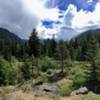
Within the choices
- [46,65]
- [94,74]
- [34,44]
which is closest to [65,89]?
[94,74]

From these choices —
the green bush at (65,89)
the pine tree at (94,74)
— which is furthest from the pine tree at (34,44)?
the green bush at (65,89)

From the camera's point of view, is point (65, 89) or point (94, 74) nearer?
point (65, 89)

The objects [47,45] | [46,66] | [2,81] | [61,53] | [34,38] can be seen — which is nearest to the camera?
[2,81]

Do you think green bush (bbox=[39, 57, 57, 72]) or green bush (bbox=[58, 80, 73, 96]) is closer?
green bush (bbox=[58, 80, 73, 96])

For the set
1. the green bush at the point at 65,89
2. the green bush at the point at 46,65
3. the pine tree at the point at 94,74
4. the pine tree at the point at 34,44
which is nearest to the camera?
the green bush at the point at 65,89

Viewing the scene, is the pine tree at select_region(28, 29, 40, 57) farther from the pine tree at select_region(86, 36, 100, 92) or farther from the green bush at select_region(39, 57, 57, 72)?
the pine tree at select_region(86, 36, 100, 92)

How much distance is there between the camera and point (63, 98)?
26.0 metres

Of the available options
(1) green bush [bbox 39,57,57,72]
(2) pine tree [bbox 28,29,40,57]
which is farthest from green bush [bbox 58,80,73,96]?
(2) pine tree [bbox 28,29,40,57]

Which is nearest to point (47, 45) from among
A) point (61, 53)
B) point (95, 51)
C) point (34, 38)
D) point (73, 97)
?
point (34, 38)

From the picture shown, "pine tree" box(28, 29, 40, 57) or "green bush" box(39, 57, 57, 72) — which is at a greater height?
"pine tree" box(28, 29, 40, 57)

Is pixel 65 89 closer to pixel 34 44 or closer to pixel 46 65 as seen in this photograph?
pixel 46 65

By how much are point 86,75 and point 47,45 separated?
4113 inches

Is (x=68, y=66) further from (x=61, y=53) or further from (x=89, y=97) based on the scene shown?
(x=89, y=97)

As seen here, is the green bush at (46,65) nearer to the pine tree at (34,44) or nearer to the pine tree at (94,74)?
the pine tree at (34,44)
